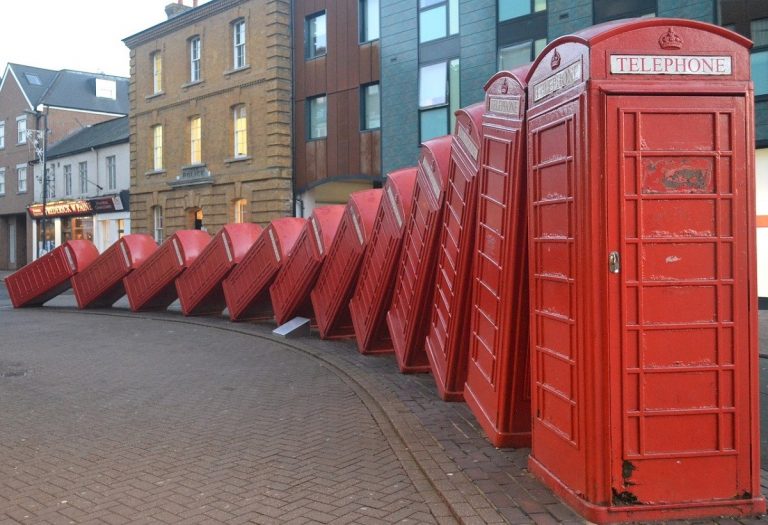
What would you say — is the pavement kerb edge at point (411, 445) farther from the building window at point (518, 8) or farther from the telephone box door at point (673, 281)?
the building window at point (518, 8)

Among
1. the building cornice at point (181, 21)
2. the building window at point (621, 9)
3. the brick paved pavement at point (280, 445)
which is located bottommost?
the brick paved pavement at point (280, 445)

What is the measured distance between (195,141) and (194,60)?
3230 millimetres

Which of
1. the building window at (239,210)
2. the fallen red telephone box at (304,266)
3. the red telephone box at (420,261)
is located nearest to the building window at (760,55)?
the fallen red telephone box at (304,266)

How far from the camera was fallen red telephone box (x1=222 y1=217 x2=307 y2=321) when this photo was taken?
534 inches

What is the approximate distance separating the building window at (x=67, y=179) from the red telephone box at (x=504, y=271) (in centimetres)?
3707

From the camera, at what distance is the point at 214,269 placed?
49.9 feet

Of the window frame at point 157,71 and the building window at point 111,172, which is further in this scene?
the building window at point 111,172

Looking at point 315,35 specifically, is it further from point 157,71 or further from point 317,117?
point 157,71

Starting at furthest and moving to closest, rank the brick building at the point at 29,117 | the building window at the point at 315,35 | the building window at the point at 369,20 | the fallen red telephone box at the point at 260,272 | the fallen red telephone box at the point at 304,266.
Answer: the brick building at the point at 29,117 < the building window at the point at 315,35 < the building window at the point at 369,20 < the fallen red telephone box at the point at 260,272 < the fallen red telephone box at the point at 304,266

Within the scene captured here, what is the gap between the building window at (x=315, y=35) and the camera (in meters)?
24.2

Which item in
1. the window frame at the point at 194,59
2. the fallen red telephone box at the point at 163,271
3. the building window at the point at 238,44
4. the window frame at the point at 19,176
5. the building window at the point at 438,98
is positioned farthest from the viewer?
the window frame at the point at 19,176

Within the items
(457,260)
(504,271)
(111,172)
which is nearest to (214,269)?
(457,260)

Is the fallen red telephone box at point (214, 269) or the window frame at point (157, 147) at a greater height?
the window frame at point (157, 147)

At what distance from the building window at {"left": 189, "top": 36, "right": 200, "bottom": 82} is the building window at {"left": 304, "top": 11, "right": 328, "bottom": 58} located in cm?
614
